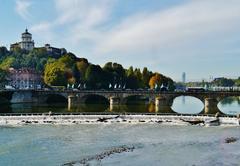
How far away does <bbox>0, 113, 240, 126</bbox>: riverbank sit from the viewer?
6309 cm

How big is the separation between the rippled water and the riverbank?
130 inches

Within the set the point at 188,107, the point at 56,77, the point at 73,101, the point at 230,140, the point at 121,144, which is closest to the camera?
the point at 121,144

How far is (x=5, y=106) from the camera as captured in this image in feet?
330

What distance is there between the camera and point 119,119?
216 feet

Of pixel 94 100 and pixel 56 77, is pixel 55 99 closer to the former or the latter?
pixel 94 100

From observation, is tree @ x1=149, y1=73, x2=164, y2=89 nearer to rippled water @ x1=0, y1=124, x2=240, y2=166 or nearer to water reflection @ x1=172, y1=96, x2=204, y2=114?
water reflection @ x1=172, y1=96, x2=204, y2=114

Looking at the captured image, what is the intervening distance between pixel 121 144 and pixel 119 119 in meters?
19.0

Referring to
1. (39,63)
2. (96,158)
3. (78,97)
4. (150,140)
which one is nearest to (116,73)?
(78,97)

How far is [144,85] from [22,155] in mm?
102868

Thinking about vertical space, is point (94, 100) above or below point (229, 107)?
above

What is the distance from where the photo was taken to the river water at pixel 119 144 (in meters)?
39.2

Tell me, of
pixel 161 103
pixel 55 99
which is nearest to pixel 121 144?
pixel 161 103

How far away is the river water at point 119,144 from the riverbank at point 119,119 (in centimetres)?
316

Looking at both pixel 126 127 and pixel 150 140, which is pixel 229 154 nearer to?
pixel 150 140
